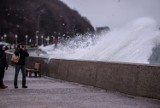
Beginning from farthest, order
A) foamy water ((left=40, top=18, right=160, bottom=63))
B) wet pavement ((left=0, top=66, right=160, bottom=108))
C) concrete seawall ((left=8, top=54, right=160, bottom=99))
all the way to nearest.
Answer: foamy water ((left=40, top=18, right=160, bottom=63))
concrete seawall ((left=8, top=54, right=160, bottom=99))
wet pavement ((left=0, top=66, right=160, bottom=108))

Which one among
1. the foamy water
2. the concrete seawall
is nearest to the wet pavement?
the concrete seawall

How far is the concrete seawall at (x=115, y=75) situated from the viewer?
11797 mm

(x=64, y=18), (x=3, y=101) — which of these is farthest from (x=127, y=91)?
(x=64, y=18)

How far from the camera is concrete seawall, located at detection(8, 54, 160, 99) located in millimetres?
11797

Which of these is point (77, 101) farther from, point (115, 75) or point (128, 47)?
point (128, 47)

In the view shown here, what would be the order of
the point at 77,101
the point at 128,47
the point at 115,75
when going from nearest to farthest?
1. the point at 77,101
2. the point at 115,75
3. the point at 128,47

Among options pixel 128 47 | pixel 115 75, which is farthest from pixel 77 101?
pixel 128 47

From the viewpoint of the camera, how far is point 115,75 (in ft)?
45.9

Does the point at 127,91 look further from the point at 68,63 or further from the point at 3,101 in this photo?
the point at 68,63

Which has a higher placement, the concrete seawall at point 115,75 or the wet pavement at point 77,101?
the concrete seawall at point 115,75

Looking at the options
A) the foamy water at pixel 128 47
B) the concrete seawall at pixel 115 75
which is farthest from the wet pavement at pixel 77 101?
the foamy water at pixel 128 47

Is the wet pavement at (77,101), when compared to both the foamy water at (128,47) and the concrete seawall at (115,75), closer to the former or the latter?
the concrete seawall at (115,75)

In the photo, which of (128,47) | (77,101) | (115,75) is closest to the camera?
(77,101)

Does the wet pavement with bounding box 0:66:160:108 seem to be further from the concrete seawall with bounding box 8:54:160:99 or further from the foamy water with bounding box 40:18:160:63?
the foamy water with bounding box 40:18:160:63
